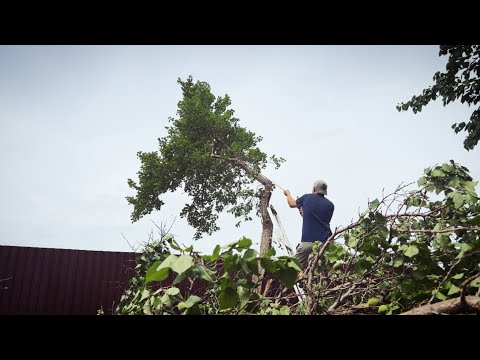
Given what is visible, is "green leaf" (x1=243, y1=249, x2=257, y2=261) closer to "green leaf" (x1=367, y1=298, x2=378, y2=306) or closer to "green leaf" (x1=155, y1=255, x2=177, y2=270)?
"green leaf" (x1=155, y1=255, x2=177, y2=270)

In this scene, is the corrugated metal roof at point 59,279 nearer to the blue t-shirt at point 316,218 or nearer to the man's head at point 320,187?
the blue t-shirt at point 316,218

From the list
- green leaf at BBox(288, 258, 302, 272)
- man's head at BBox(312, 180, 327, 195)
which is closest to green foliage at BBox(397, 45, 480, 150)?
man's head at BBox(312, 180, 327, 195)

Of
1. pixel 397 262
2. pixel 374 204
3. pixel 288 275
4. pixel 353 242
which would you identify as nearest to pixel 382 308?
pixel 397 262

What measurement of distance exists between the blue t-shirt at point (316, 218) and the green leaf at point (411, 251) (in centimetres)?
218

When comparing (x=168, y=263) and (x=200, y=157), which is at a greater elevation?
(x=200, y=157)

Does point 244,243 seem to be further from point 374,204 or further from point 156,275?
point 374,204

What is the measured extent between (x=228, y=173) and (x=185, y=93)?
3.73 metres

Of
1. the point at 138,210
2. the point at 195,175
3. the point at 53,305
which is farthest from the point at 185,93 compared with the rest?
the point at 53,305

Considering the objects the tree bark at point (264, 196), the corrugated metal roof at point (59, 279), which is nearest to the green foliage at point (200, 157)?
the tree bark at point (264, 196)

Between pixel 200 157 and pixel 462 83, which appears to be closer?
pixel 462 83

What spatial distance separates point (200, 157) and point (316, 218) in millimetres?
7851

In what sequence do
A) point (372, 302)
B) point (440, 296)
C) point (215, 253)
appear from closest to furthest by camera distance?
point (215, 253) → point (440, 296) → point (372, 302)

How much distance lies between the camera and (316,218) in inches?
163
